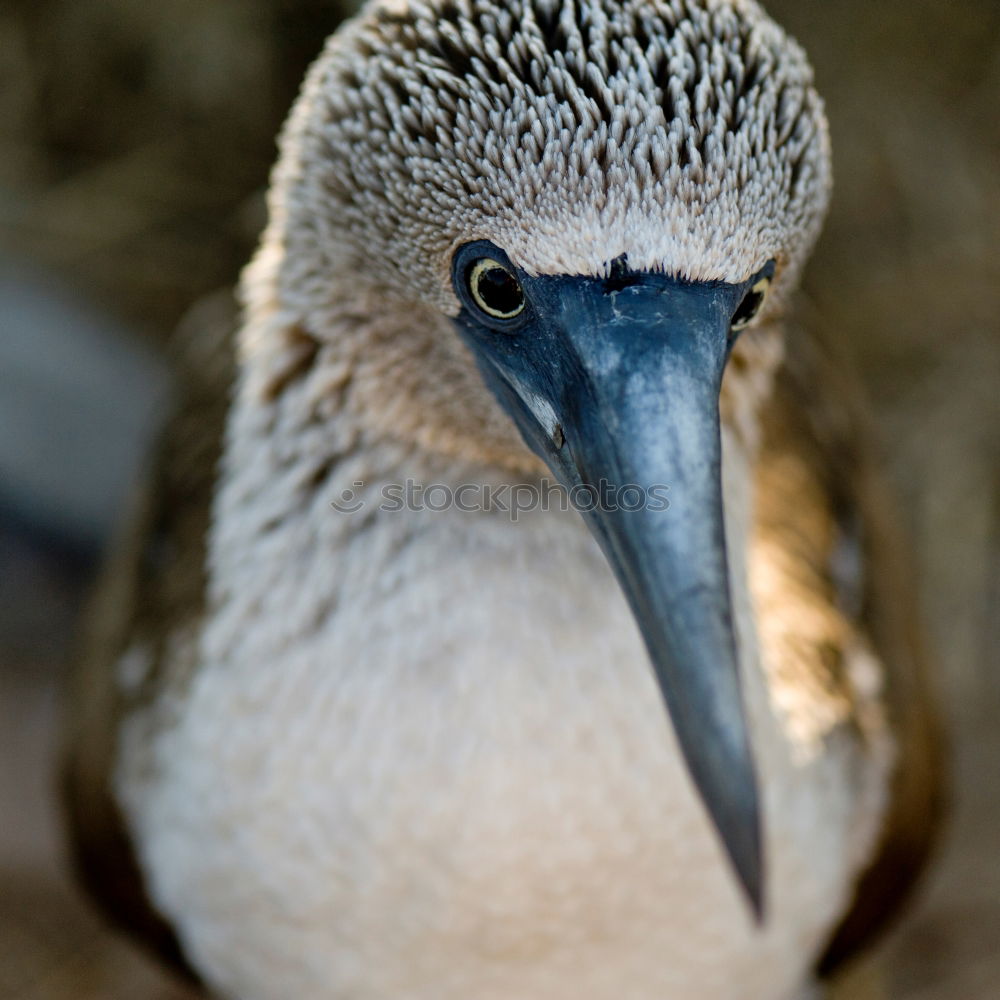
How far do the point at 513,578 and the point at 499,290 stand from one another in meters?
0.41

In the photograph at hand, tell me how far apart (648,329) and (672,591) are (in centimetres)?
30

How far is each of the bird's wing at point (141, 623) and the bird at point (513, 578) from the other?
27 millimetres

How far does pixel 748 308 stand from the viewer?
169cm

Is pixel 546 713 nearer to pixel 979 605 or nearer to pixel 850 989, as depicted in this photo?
pixel 850 989

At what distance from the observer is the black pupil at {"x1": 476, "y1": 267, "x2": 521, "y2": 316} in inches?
64.2

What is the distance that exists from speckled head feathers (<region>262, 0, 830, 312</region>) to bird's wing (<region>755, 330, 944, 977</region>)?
84 cm

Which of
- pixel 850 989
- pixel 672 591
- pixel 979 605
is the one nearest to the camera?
pixel 672 591

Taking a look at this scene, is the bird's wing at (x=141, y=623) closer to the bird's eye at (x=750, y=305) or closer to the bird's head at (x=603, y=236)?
the bird's head at (x=603, y=236)

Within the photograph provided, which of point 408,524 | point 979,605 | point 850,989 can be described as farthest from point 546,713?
point 979,605

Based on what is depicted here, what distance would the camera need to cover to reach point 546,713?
1848mm

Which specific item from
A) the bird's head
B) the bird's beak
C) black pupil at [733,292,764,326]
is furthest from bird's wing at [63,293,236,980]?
black pupil at [733,292,764,326]

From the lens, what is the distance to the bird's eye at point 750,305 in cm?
167

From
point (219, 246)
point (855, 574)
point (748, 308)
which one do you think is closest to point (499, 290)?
point (748, 308)

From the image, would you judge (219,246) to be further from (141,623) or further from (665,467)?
(665,467)
